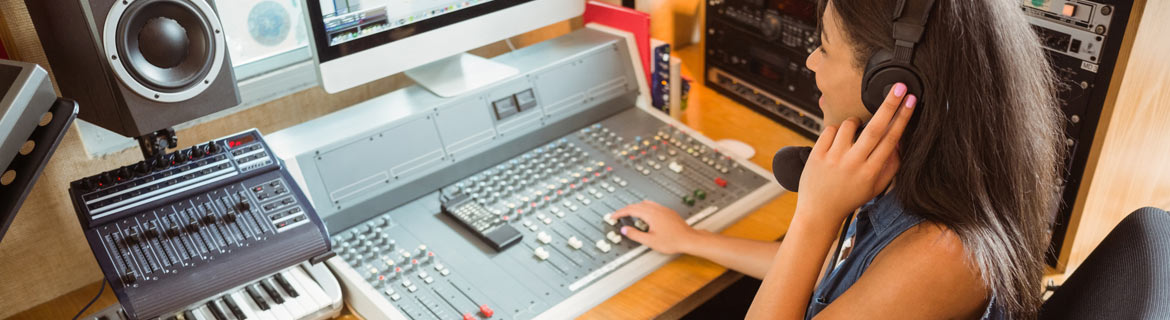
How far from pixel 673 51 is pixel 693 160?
30.5 inches

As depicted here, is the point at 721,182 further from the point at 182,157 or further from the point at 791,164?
the point at 182,157

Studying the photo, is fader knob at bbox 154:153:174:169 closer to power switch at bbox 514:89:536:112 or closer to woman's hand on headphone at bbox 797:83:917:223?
power switch at bbox 514:89:536:112

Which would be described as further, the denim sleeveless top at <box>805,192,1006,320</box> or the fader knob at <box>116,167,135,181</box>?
the fader knob at <box>116,167,135,181</box>

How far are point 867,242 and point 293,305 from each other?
0.83 m

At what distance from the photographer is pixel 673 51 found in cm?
233

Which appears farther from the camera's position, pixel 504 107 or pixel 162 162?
pixel 504 107

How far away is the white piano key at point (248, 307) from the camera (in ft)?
3.94

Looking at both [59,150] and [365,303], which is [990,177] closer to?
[365,303]

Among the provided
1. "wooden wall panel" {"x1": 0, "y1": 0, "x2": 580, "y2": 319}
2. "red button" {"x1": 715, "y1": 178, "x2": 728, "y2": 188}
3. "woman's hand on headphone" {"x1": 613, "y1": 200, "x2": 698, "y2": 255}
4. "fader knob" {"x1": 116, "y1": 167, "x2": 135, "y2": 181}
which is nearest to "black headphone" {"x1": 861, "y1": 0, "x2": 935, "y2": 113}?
"woman's hand on headphone" {"x1": 613, "y1": 200, "x2": 698, "y2": 255}

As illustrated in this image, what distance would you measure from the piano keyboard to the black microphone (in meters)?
0.69

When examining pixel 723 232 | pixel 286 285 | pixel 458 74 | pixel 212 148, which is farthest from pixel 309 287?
pixel 723 232

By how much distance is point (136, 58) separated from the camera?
113 centimetres

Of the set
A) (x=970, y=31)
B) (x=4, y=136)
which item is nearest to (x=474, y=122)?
(x=4, y=136)

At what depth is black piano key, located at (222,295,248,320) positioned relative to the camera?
120cm
